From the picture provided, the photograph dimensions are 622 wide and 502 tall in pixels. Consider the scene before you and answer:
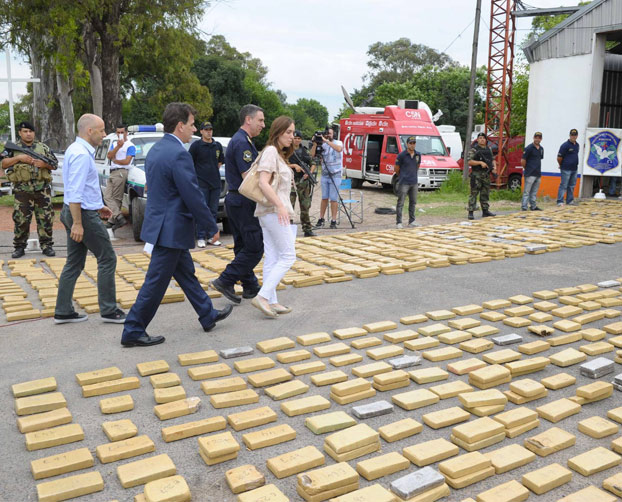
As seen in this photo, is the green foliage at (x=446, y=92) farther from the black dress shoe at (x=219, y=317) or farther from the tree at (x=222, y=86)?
the black dress shoe at (x=219, y=317)

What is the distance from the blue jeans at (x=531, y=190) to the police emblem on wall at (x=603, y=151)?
108 inches

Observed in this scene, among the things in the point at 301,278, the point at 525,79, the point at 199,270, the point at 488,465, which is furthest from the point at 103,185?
the point at 525,79

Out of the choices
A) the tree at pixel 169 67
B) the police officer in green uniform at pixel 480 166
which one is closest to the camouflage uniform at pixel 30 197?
the police officer in green uniform at pixel 480 166

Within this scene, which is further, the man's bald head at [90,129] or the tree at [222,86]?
the tree at [222,86]

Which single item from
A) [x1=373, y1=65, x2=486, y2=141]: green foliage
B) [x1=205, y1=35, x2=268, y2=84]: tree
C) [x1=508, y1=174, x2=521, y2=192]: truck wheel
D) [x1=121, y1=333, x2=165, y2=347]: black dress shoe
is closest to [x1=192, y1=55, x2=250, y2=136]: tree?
[x1=205, y1=35, x2=268, y2=84]: tree

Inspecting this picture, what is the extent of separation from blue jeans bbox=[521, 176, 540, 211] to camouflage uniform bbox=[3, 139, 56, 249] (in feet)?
33.5

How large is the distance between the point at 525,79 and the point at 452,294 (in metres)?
26.1

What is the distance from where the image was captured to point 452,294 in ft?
20.1

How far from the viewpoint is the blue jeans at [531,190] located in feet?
44.3

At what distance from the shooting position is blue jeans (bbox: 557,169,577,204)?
14.0 m

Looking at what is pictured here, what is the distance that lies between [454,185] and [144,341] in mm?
16300

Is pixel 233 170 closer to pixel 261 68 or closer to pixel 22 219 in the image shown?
pixel 22 219

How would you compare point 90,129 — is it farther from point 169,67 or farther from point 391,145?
point 169,67

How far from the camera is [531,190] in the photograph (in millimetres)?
13617
